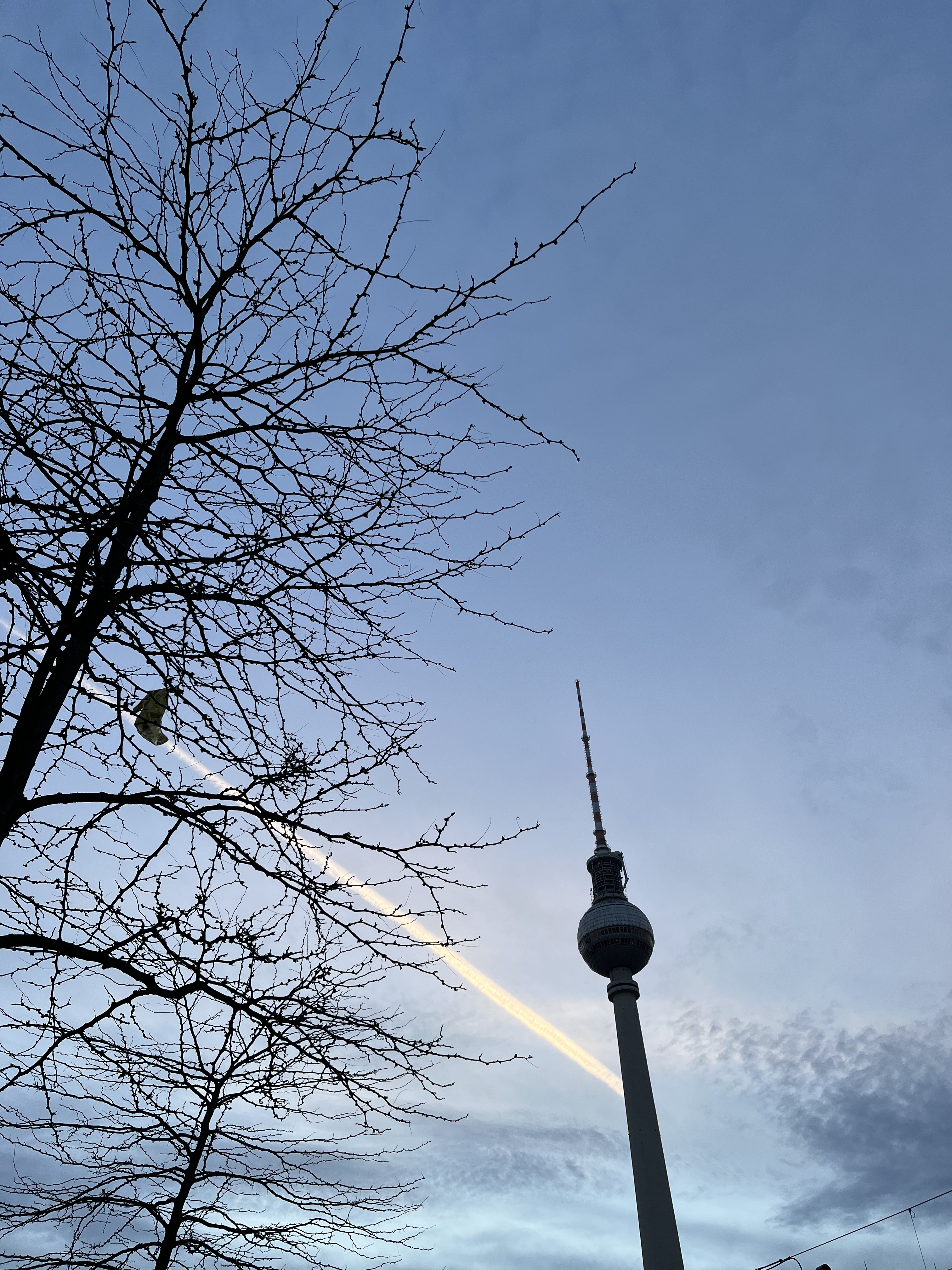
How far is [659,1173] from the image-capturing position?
7119 centimetres

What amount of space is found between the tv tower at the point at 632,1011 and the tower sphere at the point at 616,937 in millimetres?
61

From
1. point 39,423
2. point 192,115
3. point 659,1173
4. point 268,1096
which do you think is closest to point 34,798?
point 39,423

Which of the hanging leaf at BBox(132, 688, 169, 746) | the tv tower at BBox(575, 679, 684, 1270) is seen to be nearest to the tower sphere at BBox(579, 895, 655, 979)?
the tv tower at BBox(575, 679, 684, 1270)

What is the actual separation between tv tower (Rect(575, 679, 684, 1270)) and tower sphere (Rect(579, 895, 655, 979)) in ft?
0.20

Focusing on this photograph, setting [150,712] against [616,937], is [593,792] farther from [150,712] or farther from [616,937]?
[150,712]

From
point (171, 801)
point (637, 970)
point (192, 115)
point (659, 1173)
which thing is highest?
point (637, 970)

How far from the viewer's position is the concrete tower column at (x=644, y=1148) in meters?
68.5

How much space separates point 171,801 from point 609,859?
81635 millimetres

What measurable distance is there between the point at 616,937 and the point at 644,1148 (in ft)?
52.1

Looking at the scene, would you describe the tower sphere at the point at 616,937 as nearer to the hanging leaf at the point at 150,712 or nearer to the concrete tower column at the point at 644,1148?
the concrete tower column at the point at 644,1148

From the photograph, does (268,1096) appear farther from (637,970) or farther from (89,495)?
(637,970)

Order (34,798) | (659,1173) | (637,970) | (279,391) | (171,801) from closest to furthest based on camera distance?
(34,798)
(171,801)
(279,391)
(659,1173)
(637,970)

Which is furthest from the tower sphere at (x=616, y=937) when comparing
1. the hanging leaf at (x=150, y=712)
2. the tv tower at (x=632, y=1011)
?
the hanging leaf at (x=150, y=712)

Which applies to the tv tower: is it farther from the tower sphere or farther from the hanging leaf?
the hanging leaf
